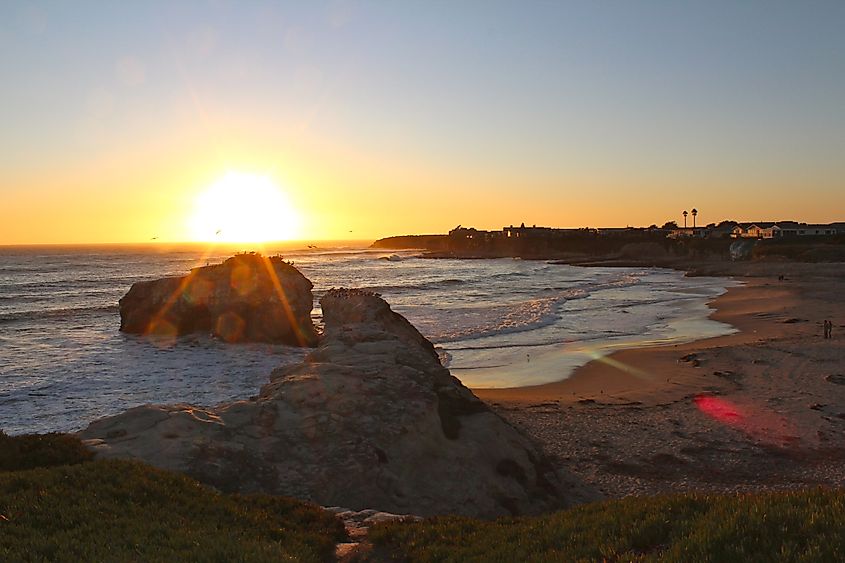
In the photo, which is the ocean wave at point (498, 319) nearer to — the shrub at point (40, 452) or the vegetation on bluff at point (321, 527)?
the shrub at point (40, 452)

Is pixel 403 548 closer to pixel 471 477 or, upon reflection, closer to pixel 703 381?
pixel 471 477

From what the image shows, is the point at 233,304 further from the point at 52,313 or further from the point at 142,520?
the point at 142,520

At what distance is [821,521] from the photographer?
607 centimetres

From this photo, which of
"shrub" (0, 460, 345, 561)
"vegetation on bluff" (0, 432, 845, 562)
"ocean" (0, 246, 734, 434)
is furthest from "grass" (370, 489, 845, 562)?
"ocean" (0, 246, 734, 434)

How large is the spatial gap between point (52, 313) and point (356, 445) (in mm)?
49658

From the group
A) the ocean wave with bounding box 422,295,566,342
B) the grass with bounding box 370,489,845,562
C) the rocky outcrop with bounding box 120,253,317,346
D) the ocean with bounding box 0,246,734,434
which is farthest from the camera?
the ocean wave with bounding box 422,295,566,342

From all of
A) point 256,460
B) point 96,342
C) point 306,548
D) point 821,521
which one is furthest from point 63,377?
point 821,521

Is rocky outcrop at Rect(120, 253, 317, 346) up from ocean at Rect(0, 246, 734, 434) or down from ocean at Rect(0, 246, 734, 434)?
up

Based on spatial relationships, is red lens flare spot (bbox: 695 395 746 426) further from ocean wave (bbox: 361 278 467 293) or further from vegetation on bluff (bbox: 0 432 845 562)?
ocean wave (bbox: 361 278 467 293)

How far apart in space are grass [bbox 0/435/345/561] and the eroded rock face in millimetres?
1515

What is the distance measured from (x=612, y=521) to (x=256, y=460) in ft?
24.2

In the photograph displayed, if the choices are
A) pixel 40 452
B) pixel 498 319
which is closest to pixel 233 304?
pixel 498 319

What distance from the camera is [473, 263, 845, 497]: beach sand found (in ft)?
49.4

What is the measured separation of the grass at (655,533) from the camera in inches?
234
